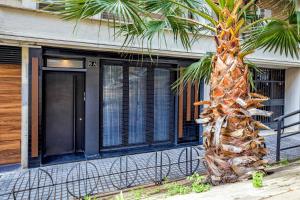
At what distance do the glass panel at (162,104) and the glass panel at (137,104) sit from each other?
0.41 m

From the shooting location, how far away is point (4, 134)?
235 inches

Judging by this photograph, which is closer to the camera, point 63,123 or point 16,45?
point 16,45

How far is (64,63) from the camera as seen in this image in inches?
264

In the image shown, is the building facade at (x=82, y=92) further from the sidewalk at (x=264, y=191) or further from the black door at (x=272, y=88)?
the sidewalk at (x=264, y=191)

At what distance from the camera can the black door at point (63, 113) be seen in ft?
22.7

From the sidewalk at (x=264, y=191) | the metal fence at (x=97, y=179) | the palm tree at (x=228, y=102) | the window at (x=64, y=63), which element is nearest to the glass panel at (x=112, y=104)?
the window at (x=64, y=63)

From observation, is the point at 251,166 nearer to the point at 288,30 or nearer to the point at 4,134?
the point at 288,30

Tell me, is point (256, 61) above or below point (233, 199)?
above

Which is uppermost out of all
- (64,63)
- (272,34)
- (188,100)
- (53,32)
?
(53,32)

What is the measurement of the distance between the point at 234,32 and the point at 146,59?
14.8ft

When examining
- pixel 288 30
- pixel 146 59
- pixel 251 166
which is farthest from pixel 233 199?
pixel 146 59

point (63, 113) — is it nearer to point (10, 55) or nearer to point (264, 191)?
point (10, 55)

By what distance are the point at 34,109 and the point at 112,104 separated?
2188 mm

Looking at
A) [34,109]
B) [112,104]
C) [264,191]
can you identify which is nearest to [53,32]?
[34,109]
